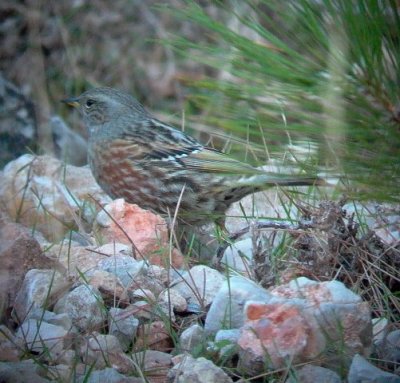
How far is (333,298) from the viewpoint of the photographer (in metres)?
4.40

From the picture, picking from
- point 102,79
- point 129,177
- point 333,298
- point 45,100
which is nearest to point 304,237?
point 333,298

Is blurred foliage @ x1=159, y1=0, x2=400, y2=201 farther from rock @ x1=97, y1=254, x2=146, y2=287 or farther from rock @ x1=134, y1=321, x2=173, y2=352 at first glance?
rock @ x1=97, y1=254, x2=146, y2=287

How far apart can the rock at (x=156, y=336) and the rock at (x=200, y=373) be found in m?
0.48

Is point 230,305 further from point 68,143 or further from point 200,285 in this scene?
point 68,143

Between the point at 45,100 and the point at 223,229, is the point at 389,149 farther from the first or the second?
the point at 45,100

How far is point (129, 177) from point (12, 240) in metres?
2.19

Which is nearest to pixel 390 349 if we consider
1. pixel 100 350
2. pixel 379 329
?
pixel 379 329

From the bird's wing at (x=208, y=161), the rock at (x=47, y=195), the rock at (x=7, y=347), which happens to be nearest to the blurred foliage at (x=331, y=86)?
the rock at (x=7, y=347)

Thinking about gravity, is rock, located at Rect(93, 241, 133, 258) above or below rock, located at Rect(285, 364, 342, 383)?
below

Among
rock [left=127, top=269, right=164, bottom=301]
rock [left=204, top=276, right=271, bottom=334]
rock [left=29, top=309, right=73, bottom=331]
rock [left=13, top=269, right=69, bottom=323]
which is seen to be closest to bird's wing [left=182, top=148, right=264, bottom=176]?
rock [left=127, top=269, right=164, bottom=301]

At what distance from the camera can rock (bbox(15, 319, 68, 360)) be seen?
14.2 ft

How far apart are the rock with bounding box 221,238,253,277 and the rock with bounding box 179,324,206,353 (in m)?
0.85

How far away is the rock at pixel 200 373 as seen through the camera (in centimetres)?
401

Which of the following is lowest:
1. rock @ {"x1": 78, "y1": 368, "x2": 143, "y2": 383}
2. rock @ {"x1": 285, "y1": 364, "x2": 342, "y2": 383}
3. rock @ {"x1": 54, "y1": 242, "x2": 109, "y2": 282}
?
rock @ {"x1": 54, "y1": 242, "x2": 109, "y2": 282}
